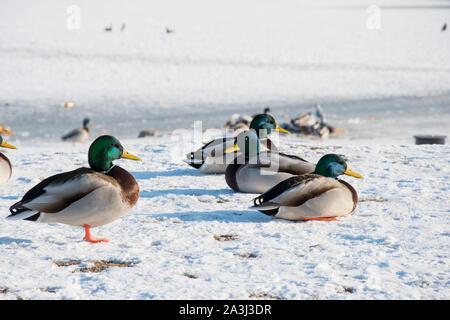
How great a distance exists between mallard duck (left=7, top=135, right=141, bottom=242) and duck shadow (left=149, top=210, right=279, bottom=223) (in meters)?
0.74

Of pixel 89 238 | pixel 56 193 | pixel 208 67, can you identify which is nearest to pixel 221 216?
pixel 89 238

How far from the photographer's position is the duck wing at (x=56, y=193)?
3848 mm

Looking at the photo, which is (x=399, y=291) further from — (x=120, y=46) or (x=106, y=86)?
(x=120, y=46)

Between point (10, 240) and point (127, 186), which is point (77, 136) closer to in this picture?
point (10, 240)

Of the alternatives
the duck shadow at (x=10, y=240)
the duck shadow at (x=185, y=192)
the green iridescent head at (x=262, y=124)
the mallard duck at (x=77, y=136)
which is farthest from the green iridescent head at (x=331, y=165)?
the mallard duck at (x=77, y=136)

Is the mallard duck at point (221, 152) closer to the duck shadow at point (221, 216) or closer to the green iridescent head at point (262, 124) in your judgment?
the green iridescent head at point (262, 124)

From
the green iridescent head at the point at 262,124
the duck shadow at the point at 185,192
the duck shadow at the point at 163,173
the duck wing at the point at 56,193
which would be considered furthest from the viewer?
the green iridescent head at the point at 262,124

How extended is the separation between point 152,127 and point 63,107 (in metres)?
3.51

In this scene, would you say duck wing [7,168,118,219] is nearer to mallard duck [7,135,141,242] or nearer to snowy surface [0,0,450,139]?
mallard duck [7,135,141,242]

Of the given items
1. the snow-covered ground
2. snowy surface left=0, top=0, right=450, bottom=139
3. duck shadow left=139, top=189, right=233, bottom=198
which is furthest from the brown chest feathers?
snowy surface left=0, top=0, right=450, bottom=139

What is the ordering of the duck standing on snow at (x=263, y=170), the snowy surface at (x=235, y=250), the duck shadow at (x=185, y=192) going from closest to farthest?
the snowy surface at (x=235, y=250)
the duck standing on snow at (x=263, y=170)
the duck shadow at (x=185, y=192)

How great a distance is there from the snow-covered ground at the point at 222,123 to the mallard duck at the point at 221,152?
14cm

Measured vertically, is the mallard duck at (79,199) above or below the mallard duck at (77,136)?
below

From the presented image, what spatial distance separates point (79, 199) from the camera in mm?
3920
